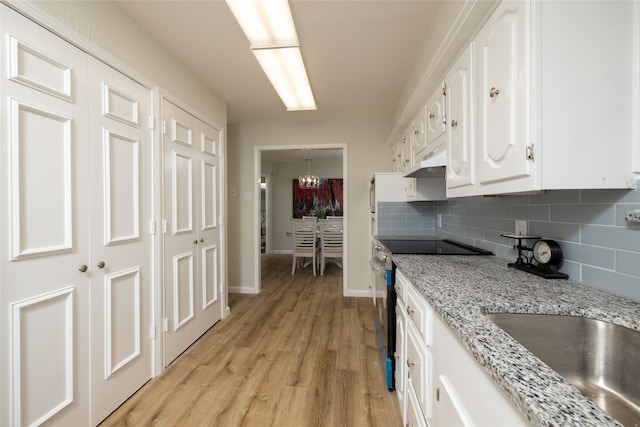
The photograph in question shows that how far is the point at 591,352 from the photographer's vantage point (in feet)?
2.49

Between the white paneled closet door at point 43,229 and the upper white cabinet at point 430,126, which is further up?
the upper white cabinet at point 430,126

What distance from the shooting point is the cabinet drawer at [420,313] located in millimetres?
Result: 953

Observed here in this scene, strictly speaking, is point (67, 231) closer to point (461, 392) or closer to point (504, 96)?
point (461, 392)

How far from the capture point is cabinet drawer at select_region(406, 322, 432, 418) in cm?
96

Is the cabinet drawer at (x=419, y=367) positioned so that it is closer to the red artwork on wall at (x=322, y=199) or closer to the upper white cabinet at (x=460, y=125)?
the upper white cabinet at (x=460, y=125)

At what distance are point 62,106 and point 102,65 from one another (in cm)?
38

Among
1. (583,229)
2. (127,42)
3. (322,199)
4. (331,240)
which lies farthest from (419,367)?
(322,199)

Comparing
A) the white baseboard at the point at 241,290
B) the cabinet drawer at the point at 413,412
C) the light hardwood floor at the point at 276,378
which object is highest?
the cabinet drawer at the point at 413,412

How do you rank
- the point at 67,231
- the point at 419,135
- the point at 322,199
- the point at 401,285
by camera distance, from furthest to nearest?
the point at 322,199 < the point at 419,135 < the point at 401,285 < the point at 67,231

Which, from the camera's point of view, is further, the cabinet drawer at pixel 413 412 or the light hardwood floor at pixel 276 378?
the light hardwood floor at pixel 276 378

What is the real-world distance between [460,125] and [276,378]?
75.4 inches

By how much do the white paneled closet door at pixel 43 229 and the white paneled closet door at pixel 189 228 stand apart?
604mm

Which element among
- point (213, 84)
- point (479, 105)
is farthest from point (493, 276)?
point (213, 84)

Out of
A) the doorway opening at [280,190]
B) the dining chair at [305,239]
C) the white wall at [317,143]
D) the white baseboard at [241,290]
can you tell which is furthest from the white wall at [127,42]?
the doorway opening at [280,190]
